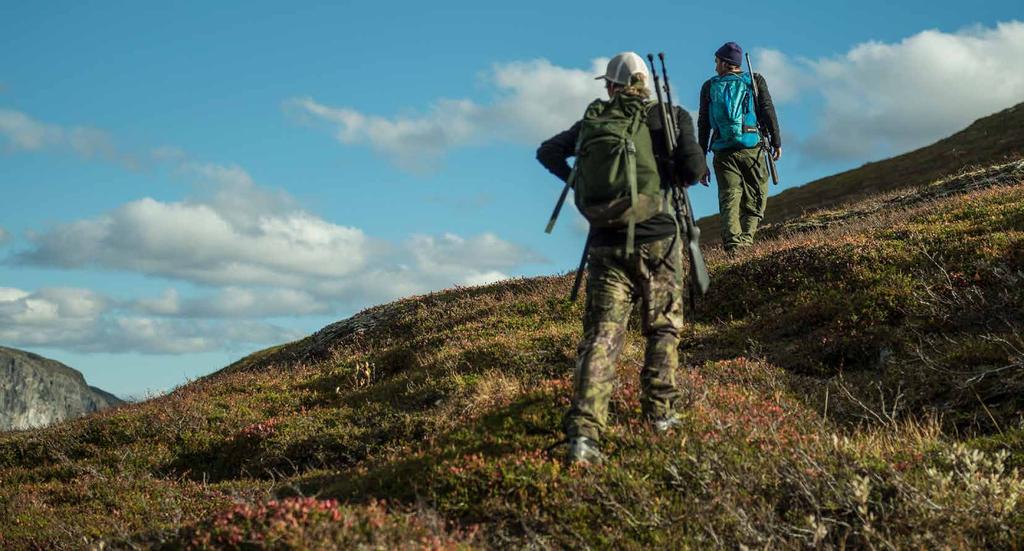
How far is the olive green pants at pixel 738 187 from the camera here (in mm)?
16469

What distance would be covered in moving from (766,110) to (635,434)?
10.5 metres

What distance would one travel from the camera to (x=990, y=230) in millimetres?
14477

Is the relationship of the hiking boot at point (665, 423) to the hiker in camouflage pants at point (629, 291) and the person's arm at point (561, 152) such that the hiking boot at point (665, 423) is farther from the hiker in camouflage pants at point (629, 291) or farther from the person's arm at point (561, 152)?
the person's arm at point (561, 152)

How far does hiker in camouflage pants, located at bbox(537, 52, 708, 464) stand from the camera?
754 centimetres

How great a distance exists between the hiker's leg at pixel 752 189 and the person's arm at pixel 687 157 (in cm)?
890

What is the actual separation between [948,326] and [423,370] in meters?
8.09

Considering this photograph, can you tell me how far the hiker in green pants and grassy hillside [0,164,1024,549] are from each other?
1275mm

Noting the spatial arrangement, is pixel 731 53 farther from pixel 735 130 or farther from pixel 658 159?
pixel 658 159

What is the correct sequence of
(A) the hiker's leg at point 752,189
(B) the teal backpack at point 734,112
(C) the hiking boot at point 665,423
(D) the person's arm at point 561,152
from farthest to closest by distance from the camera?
1. (A) the hiker's leg at point 752,189
2. (B) the teal backpack at point 734,112
3. (D) the person's arm at point 561,152
4. (C) the hiking boot at point 665,423

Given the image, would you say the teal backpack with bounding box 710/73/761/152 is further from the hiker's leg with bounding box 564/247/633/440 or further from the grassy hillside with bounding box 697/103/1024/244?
the grassy hillside with bounding box 697/103/1024/244

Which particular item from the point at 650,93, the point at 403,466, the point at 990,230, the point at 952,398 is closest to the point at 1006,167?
the point at 990,230

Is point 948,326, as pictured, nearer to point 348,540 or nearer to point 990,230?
point 990,230

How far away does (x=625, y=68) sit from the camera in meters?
7.96

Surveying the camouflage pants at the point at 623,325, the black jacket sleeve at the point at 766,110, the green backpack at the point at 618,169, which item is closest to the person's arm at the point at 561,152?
the green backpack at the point at 618,169
